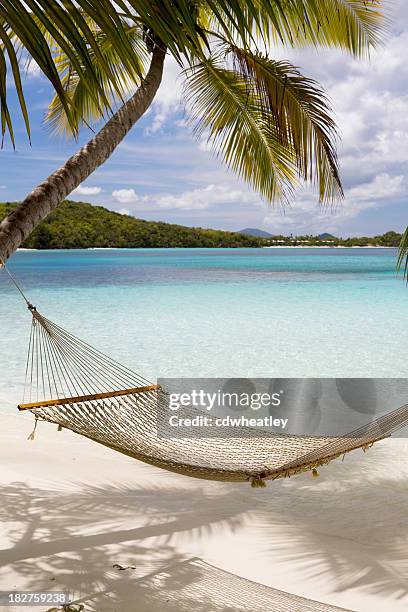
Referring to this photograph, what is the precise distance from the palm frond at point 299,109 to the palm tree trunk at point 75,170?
0.43 m

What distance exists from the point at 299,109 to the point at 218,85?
2.11 feet

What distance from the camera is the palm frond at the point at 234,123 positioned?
10.1 ft

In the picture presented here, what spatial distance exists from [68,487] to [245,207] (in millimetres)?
45903

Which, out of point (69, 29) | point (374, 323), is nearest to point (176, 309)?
point (374, 323)

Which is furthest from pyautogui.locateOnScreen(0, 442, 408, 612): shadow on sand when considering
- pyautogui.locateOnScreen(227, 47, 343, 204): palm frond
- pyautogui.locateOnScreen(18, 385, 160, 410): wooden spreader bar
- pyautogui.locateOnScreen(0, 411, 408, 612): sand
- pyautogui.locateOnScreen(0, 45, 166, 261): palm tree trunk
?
pyautogui.locateOnScreen(227, 47, 343, 204): palm frond

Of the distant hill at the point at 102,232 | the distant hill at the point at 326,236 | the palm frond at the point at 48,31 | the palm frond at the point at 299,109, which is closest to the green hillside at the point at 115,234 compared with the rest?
the distant hill at the point at 102,232

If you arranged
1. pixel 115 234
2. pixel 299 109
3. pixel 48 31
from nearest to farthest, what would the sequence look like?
pixel 48 31, pixel 299 109, pixel 115 234

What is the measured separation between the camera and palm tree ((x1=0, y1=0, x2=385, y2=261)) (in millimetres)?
946

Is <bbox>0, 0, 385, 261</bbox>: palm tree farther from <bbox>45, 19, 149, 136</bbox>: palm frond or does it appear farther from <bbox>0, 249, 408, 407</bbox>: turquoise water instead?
<bbox>0, 249, 408, 407</bbox>: turquoise water

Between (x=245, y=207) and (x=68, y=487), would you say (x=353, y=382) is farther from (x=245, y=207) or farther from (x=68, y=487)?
(x=245, y=207)

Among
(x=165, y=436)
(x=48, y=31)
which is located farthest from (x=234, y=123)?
(x=48, y=31)

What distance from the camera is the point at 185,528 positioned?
1956mm

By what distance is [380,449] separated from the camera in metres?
3.01

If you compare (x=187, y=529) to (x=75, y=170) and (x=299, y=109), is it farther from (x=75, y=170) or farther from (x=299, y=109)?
(x=299, y=109)
